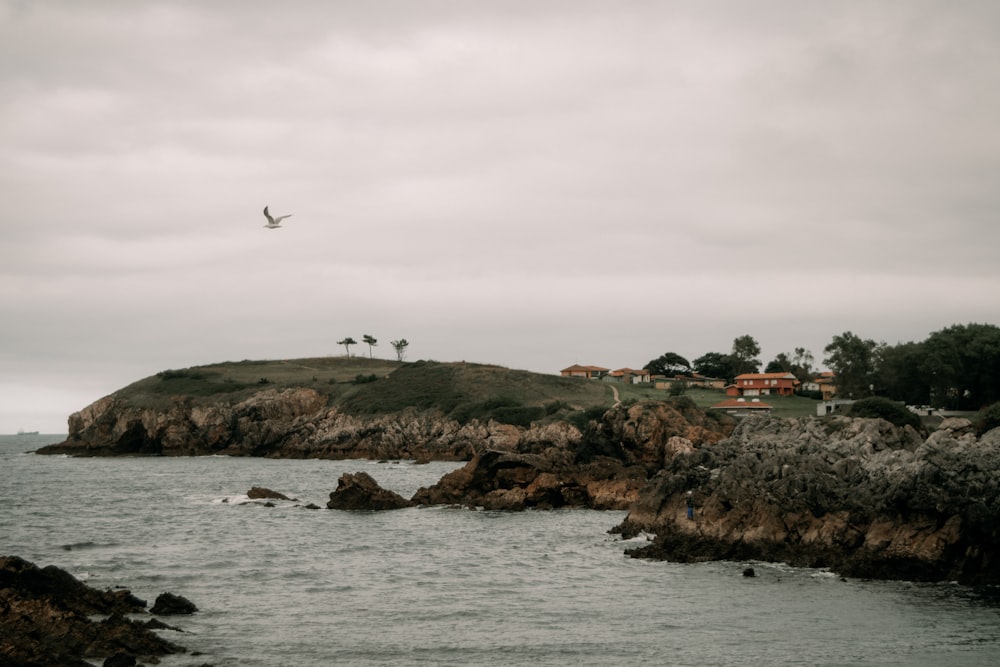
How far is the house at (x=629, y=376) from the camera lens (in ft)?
591

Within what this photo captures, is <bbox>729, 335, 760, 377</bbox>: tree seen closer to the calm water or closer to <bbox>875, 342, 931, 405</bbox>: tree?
<bbox>875, 342, 931, 405</bbox>: tree

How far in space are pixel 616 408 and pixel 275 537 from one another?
35.2 metres

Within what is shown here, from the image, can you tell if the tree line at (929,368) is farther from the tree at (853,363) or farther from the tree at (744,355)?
the tree at (744,355)

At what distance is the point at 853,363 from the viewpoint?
4948 inches

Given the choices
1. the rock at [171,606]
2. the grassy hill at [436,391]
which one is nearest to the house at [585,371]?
the grassy hill at [436,391]

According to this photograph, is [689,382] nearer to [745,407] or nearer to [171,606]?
[745,407]

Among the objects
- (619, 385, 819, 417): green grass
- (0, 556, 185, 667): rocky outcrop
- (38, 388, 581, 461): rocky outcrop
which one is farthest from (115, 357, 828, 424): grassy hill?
(0, 556, 185, 667): rocky outcrop

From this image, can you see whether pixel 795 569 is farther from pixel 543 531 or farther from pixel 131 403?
pixel 131 403

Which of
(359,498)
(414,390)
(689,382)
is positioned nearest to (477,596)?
(359,498)

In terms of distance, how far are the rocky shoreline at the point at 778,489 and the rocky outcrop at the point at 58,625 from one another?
22.1 m

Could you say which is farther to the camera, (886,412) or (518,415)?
(518,415)

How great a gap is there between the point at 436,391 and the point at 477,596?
105479 mm

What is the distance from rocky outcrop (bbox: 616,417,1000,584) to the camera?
33531 mm

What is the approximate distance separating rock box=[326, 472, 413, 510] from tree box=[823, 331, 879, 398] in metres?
80.0
